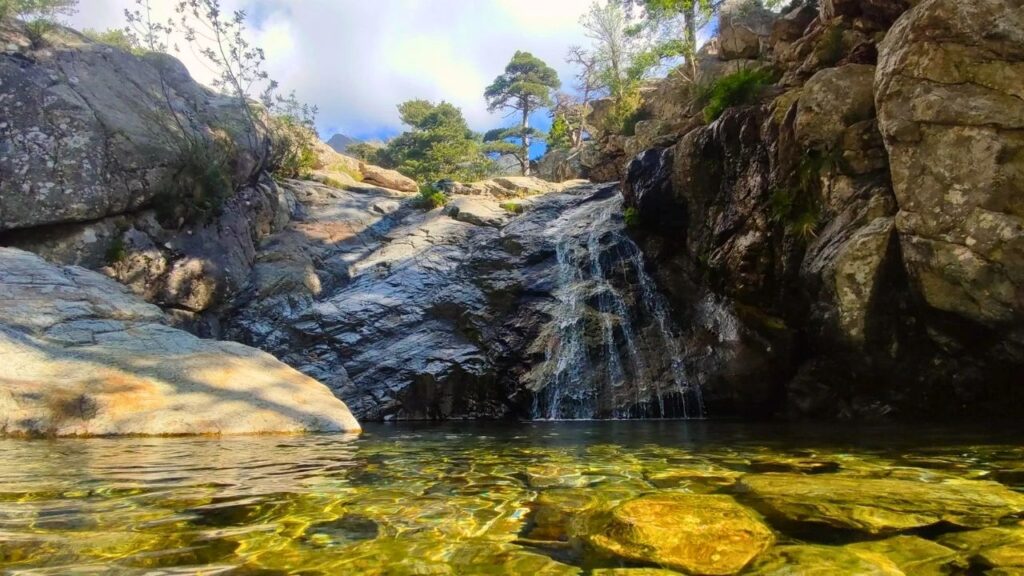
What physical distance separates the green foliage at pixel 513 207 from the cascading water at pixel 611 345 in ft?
14.6

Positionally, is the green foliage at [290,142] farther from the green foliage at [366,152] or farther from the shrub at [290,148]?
the green foliage at [366,152]

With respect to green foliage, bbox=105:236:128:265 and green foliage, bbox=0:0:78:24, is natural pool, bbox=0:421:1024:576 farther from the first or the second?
green foliage, bbox=0:0:78:24

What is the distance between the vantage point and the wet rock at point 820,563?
1.71 meters

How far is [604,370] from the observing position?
11.0 meters

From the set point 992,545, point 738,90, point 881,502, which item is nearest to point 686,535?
point 992,545

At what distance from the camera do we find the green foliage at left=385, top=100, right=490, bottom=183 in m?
29.1

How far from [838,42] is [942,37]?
2888mm

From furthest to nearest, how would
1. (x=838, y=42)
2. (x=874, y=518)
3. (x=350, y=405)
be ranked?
1. (x=350, y=405)
2. (x=838, y=42)
3. (x=874, y=518)

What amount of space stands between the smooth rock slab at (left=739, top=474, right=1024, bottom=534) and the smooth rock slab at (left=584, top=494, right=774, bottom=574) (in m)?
0.30

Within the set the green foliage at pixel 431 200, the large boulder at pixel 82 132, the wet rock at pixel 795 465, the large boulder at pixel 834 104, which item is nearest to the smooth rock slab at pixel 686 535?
the wet rock at pixel 795 465

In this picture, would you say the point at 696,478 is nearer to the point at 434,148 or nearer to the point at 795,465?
the point at 795,465

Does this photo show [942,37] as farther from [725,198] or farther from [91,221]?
[91,221]

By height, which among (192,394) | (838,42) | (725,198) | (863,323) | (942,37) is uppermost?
(838,42)

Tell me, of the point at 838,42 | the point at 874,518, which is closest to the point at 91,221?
the point at 874,518
